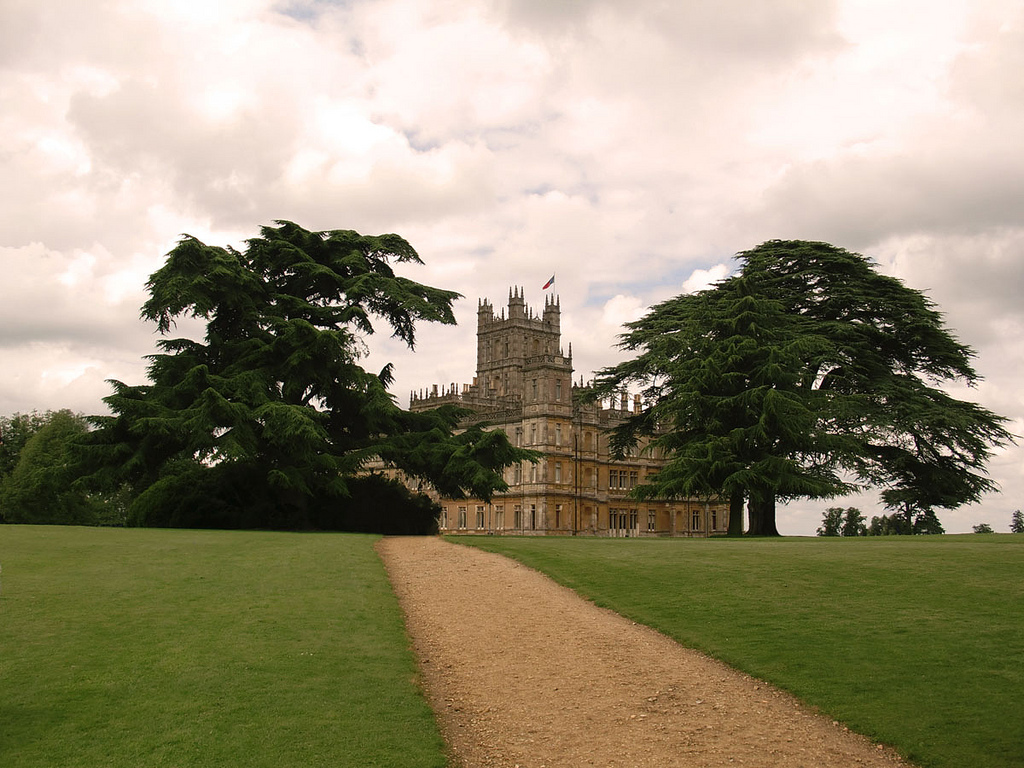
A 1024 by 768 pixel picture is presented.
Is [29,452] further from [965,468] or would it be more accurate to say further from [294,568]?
[965,468]

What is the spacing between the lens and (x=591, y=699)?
10664 mm

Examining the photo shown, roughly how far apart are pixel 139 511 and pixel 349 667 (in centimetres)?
2246

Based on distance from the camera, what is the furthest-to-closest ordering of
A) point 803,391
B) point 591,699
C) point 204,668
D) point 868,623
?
point 803,391 → point 868,623 → point 204,668 → point 591,699

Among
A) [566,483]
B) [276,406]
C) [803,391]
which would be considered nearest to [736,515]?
[803,391]

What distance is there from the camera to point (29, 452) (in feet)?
183

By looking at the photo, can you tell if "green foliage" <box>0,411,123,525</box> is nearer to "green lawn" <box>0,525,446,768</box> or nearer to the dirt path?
"green lawn" <box>0,525,446,768</box>

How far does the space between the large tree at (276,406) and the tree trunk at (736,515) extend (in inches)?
314

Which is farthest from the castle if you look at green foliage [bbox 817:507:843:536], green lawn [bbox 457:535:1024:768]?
green lawn [bbox 457:535:1024:768]

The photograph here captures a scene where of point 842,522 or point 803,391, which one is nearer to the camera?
point 803,391

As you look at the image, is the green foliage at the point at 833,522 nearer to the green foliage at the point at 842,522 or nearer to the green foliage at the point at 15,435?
the green foliage at the point at 842,522

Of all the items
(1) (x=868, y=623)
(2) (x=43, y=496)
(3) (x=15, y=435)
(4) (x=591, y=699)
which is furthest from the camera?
(3) (x=15, y=435)

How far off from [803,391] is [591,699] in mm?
25807

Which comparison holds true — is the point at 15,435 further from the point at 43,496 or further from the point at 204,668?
the point at 204,668

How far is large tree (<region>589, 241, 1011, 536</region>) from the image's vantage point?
1313 inches
